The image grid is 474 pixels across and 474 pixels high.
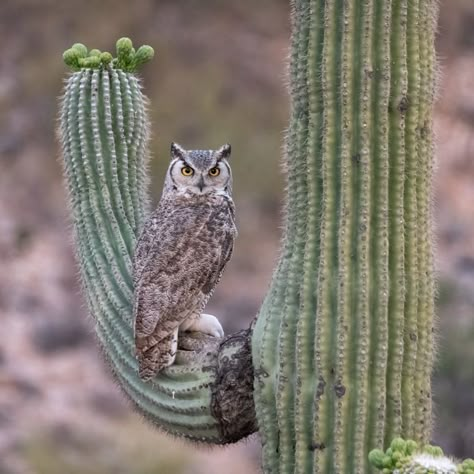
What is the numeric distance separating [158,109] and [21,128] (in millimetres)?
2193

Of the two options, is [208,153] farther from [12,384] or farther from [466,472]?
[12,384]

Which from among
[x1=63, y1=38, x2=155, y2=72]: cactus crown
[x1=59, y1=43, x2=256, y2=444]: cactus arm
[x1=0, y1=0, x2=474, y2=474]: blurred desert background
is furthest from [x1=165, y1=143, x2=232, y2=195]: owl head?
[x1=0, y1=0, x2=474, y2=474]: blurred desert background

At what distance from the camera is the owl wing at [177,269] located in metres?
4.56

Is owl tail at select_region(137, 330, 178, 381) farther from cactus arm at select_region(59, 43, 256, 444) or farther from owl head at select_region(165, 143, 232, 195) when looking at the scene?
owl head at select_region(165, 143, 232, 195)

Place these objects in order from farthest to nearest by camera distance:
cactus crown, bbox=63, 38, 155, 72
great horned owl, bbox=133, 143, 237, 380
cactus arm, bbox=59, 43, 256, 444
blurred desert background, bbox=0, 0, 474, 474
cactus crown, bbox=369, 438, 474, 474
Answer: blurred desert background, bbox=0, 0, 474, 474
cactus crown, bbox=63, 38, 155, 72
great horned owl, bbox=133, 143, 237, 380
cactus arm, bbox=59, 43, 256, 444
cactus crown, bbox=369, 438, 474, 474

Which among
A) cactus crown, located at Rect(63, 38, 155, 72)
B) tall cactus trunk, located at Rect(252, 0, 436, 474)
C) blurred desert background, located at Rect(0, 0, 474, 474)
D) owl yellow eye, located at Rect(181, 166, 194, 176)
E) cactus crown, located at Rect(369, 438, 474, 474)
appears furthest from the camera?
blurred desert background, located at Rect(0, 0, 474, 474)

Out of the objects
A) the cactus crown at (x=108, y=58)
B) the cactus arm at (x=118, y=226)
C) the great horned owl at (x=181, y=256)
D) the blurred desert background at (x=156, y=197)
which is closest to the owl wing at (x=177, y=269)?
the great horned owl at (x=181, y=256)

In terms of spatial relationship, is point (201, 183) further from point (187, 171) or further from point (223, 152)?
point (223, 152)

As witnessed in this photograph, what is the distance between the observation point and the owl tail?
4477 millimetres

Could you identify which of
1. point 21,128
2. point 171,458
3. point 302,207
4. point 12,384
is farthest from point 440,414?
point 21,128

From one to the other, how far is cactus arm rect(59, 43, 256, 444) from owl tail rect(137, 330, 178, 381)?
0.03 m

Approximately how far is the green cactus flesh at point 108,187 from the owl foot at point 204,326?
0.74 ft

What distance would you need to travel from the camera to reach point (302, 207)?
3.97 meters

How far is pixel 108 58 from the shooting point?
16.5ft
